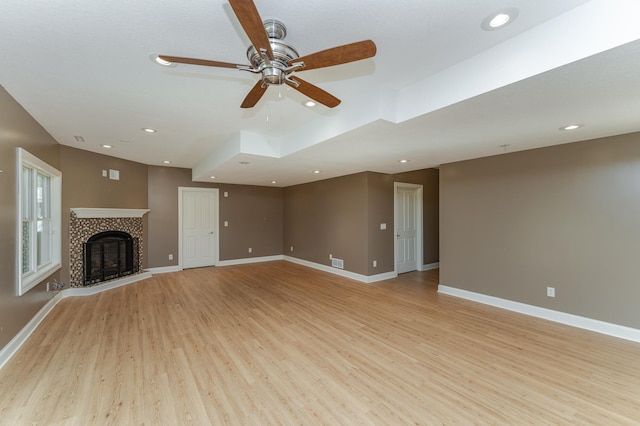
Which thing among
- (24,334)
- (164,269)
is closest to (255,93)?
(24,334)

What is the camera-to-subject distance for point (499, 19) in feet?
5.26

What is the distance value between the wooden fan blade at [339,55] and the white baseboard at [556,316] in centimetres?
404

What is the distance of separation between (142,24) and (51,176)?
12.7 ft

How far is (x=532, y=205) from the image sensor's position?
3693 millimetres

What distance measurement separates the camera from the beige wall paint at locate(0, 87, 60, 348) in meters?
2.47

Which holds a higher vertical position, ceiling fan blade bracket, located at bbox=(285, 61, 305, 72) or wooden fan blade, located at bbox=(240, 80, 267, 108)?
ceiling fan blade bracket, located at bbox=(285, 61, 305, 72)

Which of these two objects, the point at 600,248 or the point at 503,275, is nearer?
the point at 600,248

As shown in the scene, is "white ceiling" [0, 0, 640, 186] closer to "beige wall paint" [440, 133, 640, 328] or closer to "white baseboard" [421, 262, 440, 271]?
"beige wall paint" [440, 133, 640, 328]

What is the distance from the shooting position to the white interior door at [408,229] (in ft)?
19.9

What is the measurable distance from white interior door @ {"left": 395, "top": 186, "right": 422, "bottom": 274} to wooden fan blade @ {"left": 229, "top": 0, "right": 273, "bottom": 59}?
201 inches

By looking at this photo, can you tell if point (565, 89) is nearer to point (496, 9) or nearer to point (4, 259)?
point (496, 9)

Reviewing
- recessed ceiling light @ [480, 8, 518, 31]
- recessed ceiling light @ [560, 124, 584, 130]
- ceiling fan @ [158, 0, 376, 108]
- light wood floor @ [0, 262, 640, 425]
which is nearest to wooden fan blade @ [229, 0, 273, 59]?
ceiling fan @ [158, 0, 376, 108]

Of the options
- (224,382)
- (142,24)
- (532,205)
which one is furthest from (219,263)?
(532,205)

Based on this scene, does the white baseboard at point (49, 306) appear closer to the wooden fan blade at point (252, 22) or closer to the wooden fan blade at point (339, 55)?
the wooden fan blade at point (252, 22)
